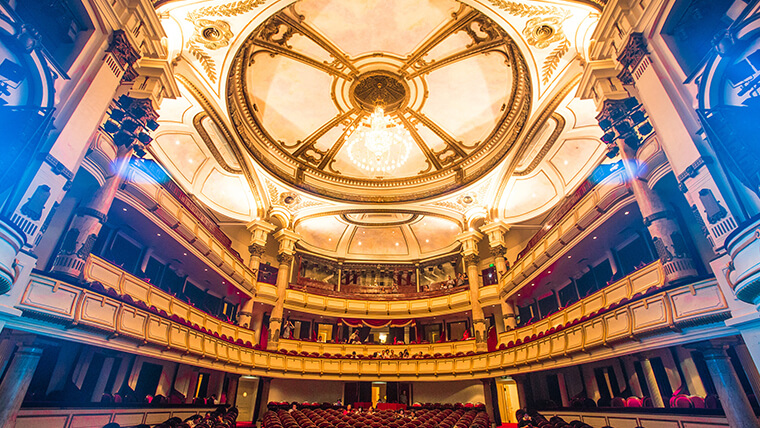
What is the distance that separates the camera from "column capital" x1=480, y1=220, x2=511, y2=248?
17.6 m

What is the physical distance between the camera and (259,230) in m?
17.9

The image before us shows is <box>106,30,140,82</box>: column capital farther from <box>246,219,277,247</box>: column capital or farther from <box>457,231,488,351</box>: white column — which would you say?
<box>457,231,488,351</box>: white column

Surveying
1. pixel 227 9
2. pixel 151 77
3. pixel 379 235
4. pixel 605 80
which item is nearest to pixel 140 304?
pixel 151 77

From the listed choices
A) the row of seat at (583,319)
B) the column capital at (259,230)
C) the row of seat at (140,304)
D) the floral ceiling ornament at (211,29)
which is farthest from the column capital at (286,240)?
the row of seat at (583,319)

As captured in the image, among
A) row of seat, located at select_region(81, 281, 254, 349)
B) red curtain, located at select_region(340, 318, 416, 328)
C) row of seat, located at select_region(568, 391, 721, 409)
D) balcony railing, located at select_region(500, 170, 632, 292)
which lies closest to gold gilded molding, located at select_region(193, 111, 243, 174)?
row of seat, located at select_region(81, 281, 254, 349)

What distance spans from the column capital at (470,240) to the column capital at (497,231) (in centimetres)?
83

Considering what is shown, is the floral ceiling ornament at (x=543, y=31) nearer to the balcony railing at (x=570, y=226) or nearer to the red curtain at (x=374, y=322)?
the balcony railing at (x=570, y=226)

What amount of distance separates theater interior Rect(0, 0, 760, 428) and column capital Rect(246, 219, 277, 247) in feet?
0.39

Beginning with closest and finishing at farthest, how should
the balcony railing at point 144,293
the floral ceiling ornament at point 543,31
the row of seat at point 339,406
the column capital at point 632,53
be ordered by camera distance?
the column capital at point 632,53, the balcony railing at point 144,293, the floral ceiling ornament at point 543,31, the row of seat at point 339,406

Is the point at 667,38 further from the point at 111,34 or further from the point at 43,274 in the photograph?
the point at 43,274

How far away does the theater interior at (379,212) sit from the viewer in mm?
5387

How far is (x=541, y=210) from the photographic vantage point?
55.8 ft

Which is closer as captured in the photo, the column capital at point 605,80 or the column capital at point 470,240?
the column capital at point 605,80

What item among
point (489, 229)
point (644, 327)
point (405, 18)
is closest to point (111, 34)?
point (405, 18)
